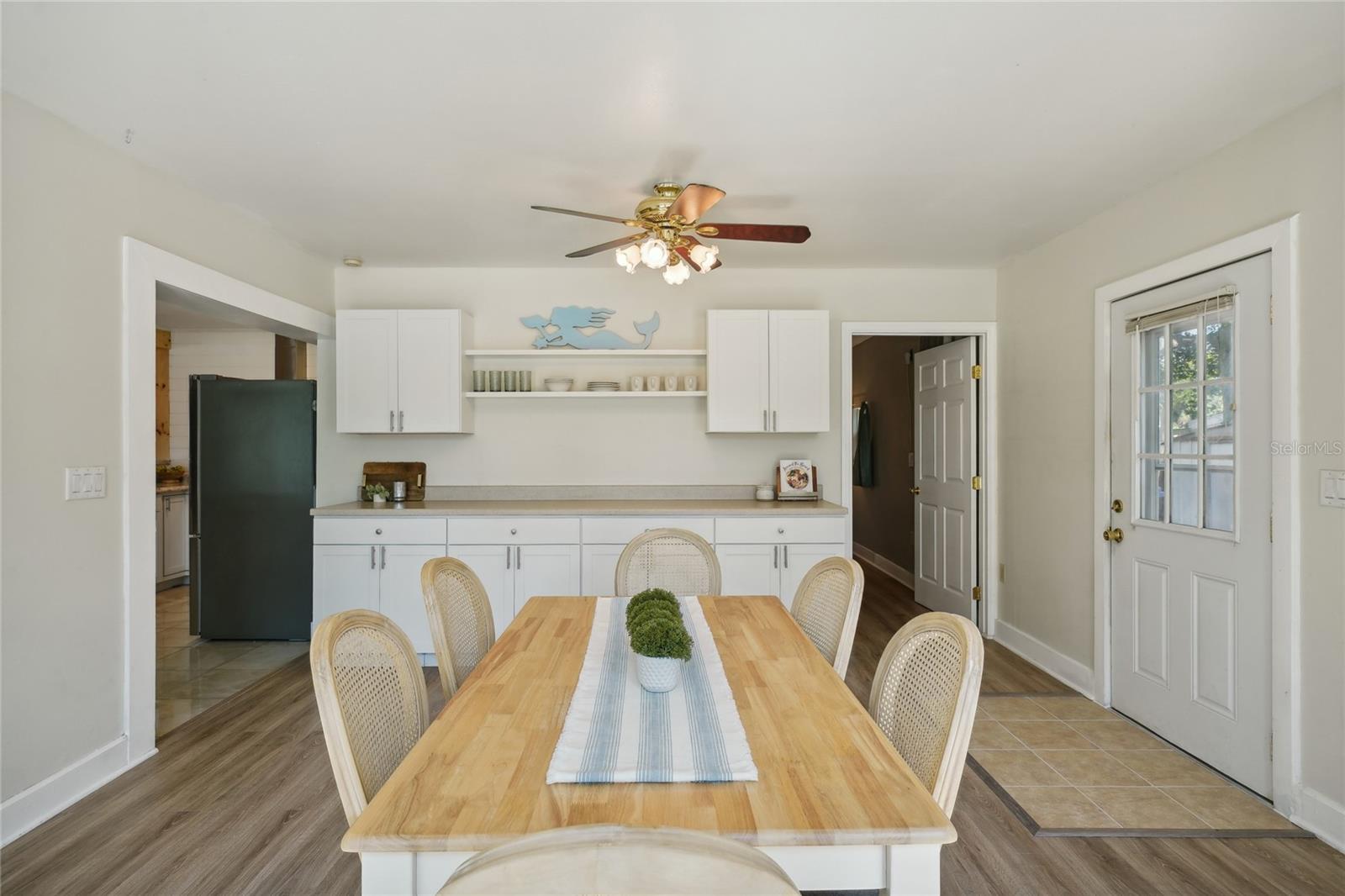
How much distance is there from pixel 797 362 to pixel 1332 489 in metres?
2.58

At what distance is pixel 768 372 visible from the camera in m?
4.29

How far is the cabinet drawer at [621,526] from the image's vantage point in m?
3.99

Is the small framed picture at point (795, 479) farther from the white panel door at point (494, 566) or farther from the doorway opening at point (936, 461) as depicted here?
the white panel door at point (494, 566)

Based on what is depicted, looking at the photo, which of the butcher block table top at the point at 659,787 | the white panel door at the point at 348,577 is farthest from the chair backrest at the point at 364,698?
the white panel door at the point at 348,577

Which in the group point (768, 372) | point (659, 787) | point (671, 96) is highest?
point (671, 96)

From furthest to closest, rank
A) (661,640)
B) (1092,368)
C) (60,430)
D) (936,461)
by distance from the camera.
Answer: (936,461) < (1092,368) < (60,430) < (661,640)

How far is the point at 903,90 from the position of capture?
2.23 m

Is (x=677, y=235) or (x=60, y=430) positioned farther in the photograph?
(x=677, y=235)

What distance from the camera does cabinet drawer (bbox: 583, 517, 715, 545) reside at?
399cm

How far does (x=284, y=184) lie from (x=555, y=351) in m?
1.73

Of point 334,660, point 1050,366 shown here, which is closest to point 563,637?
point 334,660

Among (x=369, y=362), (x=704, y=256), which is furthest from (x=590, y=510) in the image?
(x=704, y=256)

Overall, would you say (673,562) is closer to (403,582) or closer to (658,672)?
(658,672)

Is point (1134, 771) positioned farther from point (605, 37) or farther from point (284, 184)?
point (284, 184)
